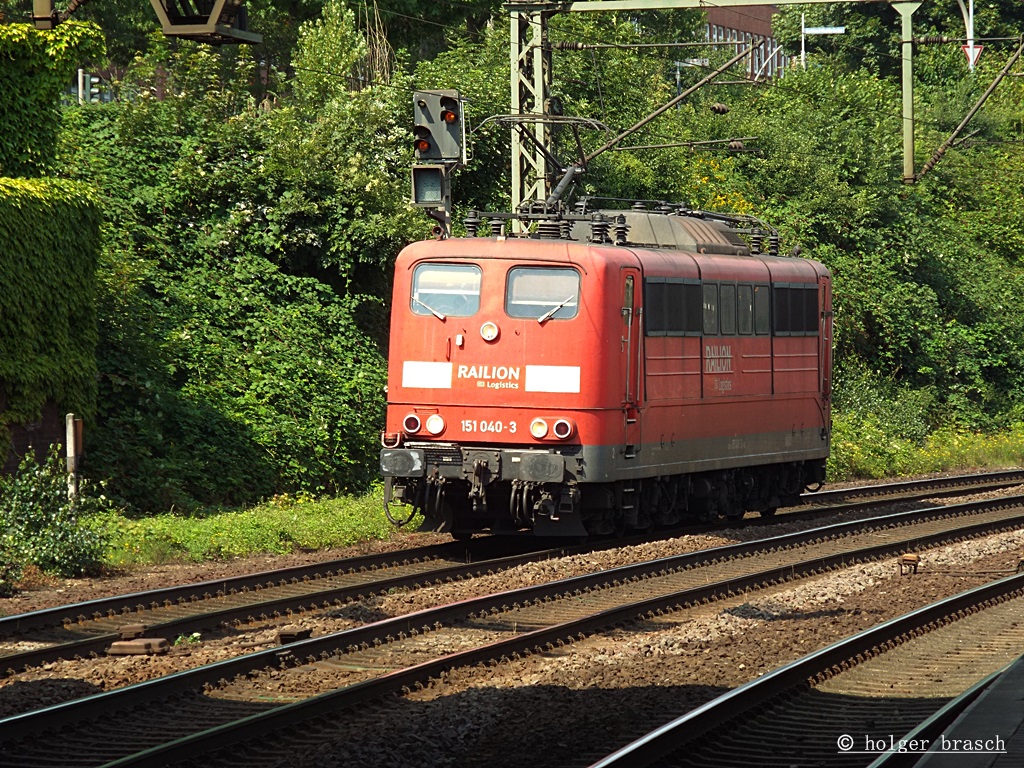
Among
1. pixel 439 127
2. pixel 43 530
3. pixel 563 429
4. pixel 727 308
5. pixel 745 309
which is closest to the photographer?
pixel 43 530

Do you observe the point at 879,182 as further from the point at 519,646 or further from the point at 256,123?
the point at 519,646

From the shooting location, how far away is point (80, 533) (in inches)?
606

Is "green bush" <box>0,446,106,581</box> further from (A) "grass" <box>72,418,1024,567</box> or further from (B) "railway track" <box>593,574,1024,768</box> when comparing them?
(B) "railway track" <box>593,574,1024,768</box>

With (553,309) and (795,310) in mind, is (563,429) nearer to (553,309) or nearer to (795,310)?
(553,309)

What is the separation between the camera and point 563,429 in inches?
653

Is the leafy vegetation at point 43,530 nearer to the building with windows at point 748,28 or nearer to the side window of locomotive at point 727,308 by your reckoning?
the side window of locomotive at point 727,308

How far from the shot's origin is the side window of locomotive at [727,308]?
19391mm

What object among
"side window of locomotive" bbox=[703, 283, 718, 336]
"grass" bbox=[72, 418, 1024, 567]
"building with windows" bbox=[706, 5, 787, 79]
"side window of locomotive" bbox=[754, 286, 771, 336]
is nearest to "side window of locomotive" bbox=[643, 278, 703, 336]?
"side window of locomotive" bbox=[703, 283, 718, 336]

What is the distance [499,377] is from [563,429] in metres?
0.93

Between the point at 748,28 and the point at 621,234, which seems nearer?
the point at 621,234

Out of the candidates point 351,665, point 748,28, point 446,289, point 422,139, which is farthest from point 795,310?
point 748,28

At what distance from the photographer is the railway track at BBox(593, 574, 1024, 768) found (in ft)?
27.6

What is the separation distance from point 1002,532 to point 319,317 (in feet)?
37.2

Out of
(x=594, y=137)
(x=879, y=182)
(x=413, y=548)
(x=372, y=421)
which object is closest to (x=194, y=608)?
(x=413, y=548)
